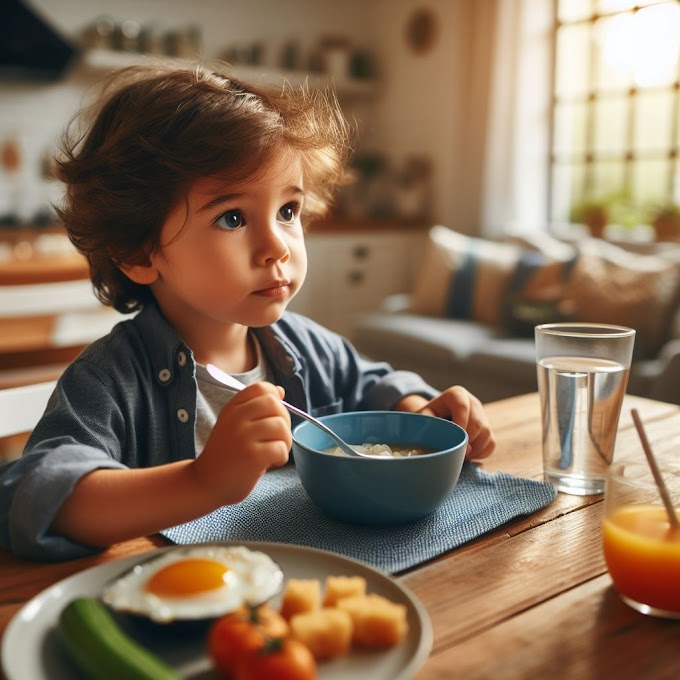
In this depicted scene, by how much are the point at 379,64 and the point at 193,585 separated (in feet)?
17.8

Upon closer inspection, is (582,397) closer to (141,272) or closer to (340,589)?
(340,589)

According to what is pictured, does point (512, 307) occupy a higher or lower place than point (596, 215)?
lower

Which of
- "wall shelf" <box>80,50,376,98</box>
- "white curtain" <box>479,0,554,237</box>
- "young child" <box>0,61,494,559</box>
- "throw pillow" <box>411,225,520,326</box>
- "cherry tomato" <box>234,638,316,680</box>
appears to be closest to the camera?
"cherry tomato" <box>234,638,316,680</box>

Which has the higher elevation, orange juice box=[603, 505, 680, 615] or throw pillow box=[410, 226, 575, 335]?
orange juice box=[603, 505, 680, 615]

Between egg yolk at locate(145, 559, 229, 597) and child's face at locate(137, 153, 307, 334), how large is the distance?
1.47 ft

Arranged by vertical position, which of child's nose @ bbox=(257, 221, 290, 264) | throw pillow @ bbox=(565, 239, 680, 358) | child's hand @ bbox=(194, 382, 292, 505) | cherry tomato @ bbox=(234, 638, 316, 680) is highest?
child's nose @ bbox=(257, 221, 290, 264)

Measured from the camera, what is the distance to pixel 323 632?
0.49m

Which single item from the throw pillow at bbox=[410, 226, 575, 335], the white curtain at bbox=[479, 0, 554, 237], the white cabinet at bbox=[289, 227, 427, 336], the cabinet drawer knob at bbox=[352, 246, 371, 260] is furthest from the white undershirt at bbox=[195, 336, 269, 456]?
the cabinet drawer knob at bbox=[352, 246, 371, 260]

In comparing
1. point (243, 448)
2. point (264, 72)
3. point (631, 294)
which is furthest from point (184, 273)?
point (264, 72)

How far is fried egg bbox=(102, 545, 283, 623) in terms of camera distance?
511 mm

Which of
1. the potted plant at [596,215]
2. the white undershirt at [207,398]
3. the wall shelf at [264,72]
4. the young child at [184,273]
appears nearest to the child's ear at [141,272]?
the young child at [184,273]

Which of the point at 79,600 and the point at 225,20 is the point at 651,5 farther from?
the point at 79,600

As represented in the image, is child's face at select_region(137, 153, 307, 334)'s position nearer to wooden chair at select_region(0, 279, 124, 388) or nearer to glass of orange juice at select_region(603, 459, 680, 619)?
glass of orange juice at select_region(603, 459, 680, 619)

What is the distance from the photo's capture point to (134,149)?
96 cm
